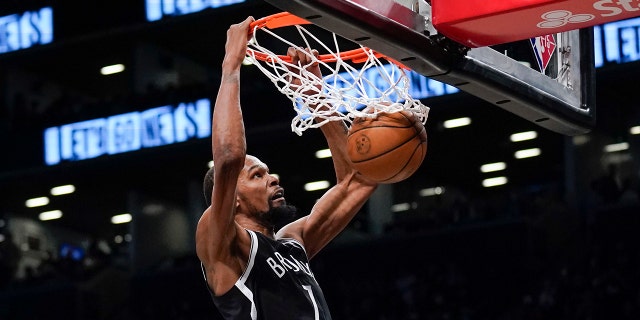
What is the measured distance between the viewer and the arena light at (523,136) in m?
20.2

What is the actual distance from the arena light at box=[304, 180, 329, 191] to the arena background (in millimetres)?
123

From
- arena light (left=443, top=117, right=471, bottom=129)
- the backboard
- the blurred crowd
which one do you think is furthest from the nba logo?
arena light (left=443, top=117, right=471, bottom=129)

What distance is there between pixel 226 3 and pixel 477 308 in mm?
7030

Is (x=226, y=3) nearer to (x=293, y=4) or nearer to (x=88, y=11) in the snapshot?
(x=88, y=11)

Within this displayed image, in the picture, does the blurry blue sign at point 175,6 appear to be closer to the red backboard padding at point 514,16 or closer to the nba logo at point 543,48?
the nba logo at point 543,48

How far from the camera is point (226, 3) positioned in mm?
19828

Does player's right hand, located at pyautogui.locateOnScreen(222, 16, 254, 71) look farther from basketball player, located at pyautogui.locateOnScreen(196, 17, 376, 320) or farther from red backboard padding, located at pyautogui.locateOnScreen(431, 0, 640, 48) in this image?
red backboard padding, located at pyautogui.locateOnScreen(431, 0, 640, 48)

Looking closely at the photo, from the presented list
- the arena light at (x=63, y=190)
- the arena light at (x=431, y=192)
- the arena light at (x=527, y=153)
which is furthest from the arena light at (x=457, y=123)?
the arena light at (x=63, y=190)

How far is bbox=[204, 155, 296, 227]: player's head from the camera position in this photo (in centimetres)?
507

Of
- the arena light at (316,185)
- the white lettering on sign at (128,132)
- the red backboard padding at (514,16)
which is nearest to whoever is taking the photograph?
the red backboard padding at (514,16)

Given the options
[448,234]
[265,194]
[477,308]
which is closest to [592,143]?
[448,234]

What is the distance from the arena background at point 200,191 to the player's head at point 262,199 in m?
10.1

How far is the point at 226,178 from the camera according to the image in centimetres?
455

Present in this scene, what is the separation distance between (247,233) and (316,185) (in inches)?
694
